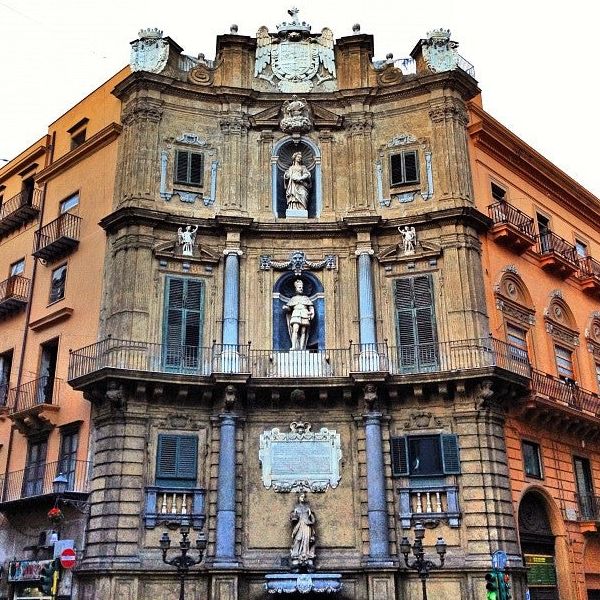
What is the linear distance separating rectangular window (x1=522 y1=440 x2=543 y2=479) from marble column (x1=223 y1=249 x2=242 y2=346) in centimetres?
906

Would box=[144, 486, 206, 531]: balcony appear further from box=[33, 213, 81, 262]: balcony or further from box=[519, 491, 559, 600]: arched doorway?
box=[33, 213, 81, 262]: balcony

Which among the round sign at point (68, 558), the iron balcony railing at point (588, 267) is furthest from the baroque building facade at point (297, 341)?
the iron balcony railing at point (588, 267)

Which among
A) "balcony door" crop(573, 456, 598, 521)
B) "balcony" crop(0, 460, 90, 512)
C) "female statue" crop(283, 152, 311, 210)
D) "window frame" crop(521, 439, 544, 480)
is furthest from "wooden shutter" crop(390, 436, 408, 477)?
"balcony" crop(0, 460, 90, 512)

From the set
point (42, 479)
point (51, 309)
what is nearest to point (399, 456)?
point (42, 479)

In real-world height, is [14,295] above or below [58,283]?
above

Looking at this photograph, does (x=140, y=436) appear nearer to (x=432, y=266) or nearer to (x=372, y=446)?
(x=372, y=446)

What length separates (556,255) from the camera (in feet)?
89.7

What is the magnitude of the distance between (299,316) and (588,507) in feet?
36.8

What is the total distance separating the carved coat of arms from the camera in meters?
26.7

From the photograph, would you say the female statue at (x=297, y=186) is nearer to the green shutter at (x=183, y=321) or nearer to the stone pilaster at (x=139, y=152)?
the green shutter at (x=183, y=321)

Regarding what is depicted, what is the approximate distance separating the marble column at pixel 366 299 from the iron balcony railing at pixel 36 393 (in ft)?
30.7

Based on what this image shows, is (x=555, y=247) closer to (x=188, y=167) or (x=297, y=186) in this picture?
(x=297, y=186)

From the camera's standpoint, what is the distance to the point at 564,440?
2508 centimetres

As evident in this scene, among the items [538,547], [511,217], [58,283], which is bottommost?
[538,547]
